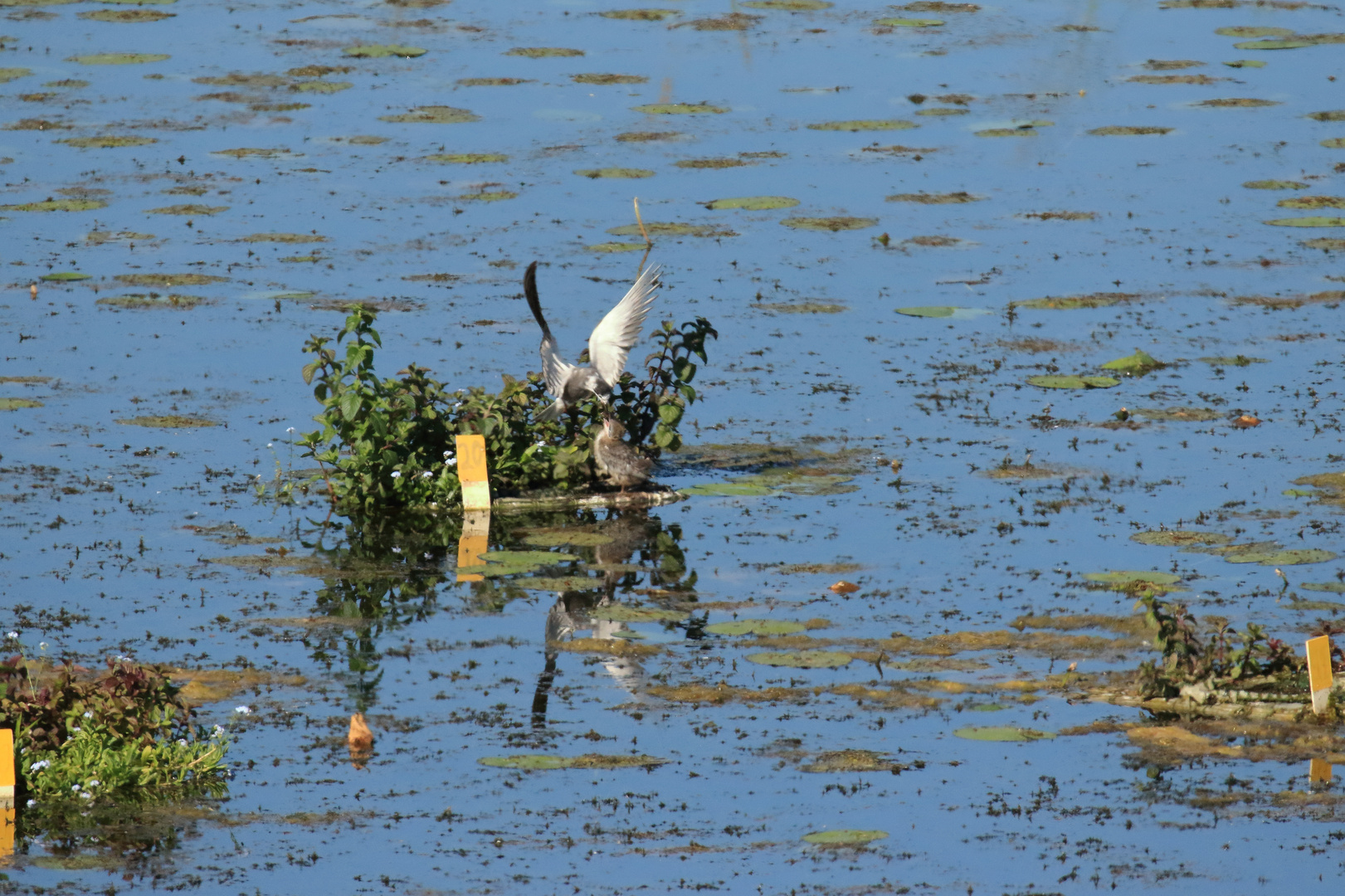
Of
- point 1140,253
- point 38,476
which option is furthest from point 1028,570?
point 1140,253

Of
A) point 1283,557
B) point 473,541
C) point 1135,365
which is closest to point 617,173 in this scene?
point 1135,365

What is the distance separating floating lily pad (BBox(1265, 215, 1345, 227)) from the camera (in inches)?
706

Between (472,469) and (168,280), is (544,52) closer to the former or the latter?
(168,280)

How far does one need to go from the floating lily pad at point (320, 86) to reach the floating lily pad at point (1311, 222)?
35.1 ft

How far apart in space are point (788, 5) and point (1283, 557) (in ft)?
64.9

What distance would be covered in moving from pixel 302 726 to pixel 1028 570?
384 cm

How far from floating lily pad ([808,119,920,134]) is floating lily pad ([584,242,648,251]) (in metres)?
5.54

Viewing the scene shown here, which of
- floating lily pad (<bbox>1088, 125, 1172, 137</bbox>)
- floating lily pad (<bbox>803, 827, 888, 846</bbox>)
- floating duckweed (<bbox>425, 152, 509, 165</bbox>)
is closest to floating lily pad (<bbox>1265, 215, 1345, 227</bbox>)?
floating lily pad (<bbox>1088, 125, 1172, 137</bbox>)

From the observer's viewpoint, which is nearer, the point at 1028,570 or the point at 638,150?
the point at 1028,570

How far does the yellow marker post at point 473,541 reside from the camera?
997 centimetres

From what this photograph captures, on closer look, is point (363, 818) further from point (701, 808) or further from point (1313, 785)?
point (1313, 785)

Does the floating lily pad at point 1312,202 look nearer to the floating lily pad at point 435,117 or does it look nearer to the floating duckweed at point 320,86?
the floating lily pad at point 435,117

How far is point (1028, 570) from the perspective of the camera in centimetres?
987

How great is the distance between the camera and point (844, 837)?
682cm
